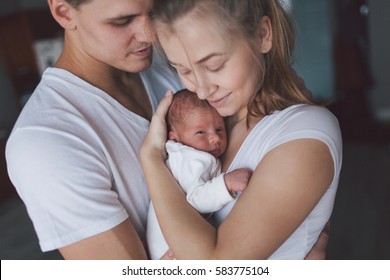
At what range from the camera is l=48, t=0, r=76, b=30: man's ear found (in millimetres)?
889

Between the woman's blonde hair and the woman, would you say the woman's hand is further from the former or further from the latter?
the woman's blonde hair

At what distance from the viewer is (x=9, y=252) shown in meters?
1.07

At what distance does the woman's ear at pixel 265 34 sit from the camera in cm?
81

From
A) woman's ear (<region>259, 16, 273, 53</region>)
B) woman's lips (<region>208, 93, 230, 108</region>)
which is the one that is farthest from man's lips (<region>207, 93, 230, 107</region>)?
woman's ear (<region>259, 16, 273, 53</region>)

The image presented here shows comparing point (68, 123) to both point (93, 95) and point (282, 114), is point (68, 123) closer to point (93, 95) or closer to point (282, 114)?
point (93, 95)

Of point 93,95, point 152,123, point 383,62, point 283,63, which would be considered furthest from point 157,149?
point 383,62

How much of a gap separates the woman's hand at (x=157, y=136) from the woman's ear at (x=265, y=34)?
20 cm

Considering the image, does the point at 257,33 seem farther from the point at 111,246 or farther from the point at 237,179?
the point at 111,246

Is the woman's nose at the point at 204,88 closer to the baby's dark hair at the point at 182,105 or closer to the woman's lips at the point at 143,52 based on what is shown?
the baby's dark hair at the point at 182,105

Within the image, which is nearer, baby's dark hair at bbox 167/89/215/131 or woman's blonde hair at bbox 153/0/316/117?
woman's blonde hair at bbox 153/0/316/117

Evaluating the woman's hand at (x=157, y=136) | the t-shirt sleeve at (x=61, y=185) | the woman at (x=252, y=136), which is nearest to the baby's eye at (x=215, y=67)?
the woman at (x=252, y=136)

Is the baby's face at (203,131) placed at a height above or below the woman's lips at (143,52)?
below

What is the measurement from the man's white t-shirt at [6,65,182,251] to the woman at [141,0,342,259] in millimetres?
66

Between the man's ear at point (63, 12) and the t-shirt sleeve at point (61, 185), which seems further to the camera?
the man's ear at point (63, 12)
